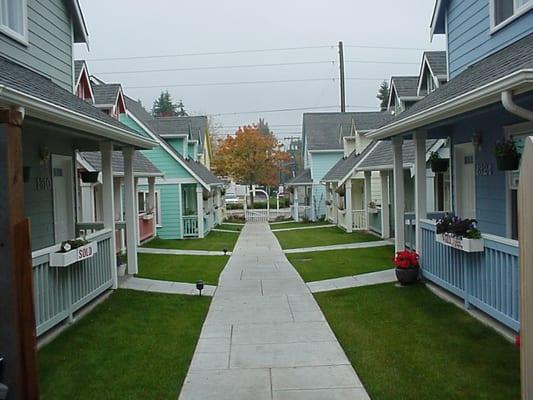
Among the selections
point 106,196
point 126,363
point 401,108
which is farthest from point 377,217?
point 126,363

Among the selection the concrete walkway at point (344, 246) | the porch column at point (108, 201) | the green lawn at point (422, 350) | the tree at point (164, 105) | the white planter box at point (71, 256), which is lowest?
the concrete walkway at point (344, 246)

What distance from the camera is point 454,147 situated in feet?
36.0

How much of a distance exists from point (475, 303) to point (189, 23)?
61.6 feet

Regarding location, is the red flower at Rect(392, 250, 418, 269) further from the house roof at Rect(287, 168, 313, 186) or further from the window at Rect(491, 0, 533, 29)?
the house roof at Rect(287, 168, 313, 186)

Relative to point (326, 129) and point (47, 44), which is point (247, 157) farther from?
point (47, 44)

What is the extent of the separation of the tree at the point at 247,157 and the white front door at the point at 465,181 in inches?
1364

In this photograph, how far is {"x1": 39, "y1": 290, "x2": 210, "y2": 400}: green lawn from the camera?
5289 millimetres

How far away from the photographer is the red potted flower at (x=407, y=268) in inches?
397

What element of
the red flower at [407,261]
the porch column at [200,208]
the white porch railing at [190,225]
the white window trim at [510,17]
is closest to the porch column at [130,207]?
the red flower at [407,261]

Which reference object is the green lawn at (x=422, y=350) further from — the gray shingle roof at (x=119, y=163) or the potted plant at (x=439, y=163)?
the gray shingle roof at (x=119, y=163)

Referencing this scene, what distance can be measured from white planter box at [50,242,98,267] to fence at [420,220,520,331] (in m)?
5.17

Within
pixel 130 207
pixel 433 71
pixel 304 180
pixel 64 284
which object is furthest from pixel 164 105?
pixel 64 284

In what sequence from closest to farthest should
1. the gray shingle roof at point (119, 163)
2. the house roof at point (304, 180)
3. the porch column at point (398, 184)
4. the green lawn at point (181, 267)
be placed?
the porch column at point (398, 184) < the green lawn at point (181, 267) < the gray shingle roof at point (119, 163) < the house roof at point (304, 180)

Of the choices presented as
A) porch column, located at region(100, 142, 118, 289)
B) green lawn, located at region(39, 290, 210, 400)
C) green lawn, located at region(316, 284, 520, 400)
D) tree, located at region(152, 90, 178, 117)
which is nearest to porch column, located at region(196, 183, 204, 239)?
porch column, located at region(100, 142, 118, 289)
